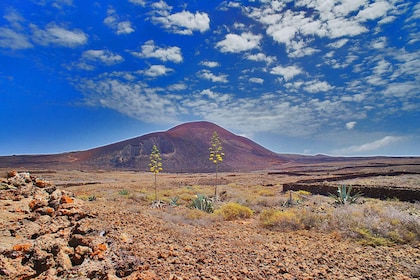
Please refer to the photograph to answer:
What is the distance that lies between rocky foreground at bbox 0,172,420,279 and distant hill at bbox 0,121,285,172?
7486 cm

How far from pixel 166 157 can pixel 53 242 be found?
89288mm

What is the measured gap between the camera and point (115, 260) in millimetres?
3969

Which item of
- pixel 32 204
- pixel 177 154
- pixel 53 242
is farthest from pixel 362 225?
pixel 177 154

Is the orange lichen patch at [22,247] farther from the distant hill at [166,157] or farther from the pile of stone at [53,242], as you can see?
the distant hill at [166,157]

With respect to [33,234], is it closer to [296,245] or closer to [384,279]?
[296,245]

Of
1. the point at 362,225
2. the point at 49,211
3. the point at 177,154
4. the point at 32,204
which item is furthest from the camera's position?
the point at 177,154

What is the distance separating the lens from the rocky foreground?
3729 mm

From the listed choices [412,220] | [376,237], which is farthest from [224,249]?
[412,220]

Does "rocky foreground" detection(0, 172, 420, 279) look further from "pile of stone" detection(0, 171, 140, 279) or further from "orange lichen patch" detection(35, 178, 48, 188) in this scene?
"orange lichen patch" detection(35, 178, 48, 188)

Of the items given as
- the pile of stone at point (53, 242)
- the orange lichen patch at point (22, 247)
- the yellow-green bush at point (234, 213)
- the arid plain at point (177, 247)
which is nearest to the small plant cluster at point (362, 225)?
the arid plain at point (177, 247)

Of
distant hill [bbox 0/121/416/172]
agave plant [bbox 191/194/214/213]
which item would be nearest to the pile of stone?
agave plant [bbox 191/194/214/213]

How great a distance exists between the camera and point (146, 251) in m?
4.46

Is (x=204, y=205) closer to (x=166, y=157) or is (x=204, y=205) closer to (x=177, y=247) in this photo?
(x=177, y=247)

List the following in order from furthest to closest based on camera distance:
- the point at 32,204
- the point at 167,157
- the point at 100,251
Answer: the point at 167,157, the point at 32,204, the point at 100,251
